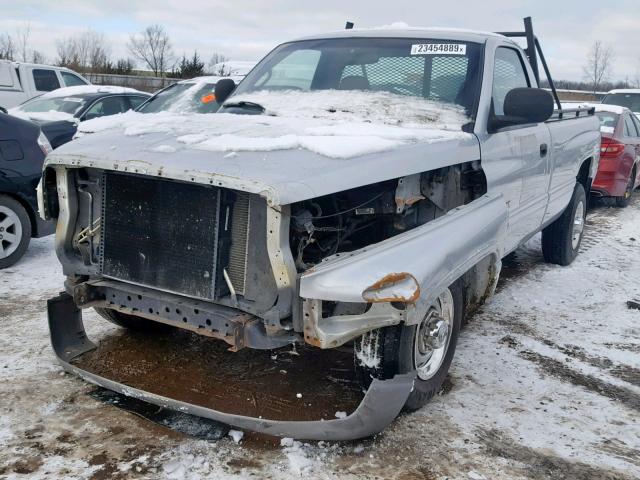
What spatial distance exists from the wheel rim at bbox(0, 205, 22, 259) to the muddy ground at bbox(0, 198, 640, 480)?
848 millimetres

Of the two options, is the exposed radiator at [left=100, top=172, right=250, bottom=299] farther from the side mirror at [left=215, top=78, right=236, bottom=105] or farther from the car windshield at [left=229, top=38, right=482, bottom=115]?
the side mirror at [left=215, top=78, right=236, bottom=105]

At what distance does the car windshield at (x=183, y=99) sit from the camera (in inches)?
360

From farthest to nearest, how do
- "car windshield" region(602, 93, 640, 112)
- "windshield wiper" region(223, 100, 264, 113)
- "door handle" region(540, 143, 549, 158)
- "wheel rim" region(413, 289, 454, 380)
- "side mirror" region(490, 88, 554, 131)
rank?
"car windshield" region(602, 93, 640, 112) → "door handle" region(540, 143, 549, 158) → "windshield wiper" region(223, 100, 264, 113) → "side mirror" region(490, 88, 554, 131) → "wheel rim" region(413, 289, 454, 380)

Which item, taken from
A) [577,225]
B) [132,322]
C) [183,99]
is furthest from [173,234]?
[183,99]

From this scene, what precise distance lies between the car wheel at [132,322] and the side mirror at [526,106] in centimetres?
254

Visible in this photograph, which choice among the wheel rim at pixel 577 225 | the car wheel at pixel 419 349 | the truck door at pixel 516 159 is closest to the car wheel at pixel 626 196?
the wheel rim at pixel 577 225

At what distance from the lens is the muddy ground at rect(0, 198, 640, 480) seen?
289 centimetres

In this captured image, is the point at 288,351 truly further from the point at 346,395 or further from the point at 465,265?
the point at 465,265

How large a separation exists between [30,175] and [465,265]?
4211 mm

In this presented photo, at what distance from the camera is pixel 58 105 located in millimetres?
10289

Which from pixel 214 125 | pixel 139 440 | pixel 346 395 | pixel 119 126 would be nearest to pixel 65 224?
pixel 119 126

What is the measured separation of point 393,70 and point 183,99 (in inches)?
225

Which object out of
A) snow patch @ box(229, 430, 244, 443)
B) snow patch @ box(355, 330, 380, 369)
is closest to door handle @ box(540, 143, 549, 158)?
snow patch @ box(355, 330, 380, 369)

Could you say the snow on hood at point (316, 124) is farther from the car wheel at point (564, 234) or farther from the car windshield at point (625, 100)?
the car windshield at point (625, 100)
